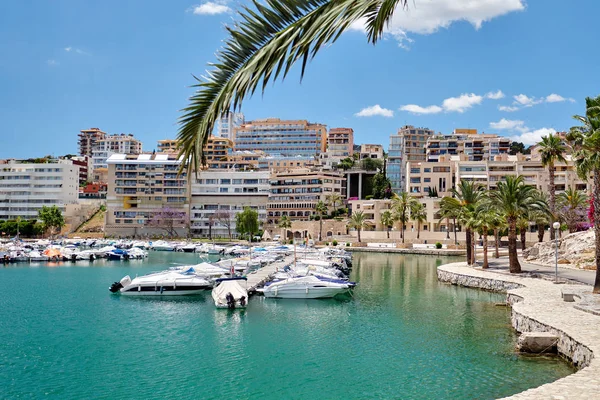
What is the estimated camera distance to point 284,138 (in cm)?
17450

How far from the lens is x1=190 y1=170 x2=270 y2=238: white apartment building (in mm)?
119125

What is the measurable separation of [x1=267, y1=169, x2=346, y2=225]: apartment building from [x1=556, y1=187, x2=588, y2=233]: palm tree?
57.7 m

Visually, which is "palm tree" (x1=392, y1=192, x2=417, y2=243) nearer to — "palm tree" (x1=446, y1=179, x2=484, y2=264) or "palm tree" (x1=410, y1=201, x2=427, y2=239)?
"palm tree" (x1=410, y1=201, x2=427, y2=239)

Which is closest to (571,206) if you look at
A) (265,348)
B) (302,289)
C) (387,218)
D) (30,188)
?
(387,218)

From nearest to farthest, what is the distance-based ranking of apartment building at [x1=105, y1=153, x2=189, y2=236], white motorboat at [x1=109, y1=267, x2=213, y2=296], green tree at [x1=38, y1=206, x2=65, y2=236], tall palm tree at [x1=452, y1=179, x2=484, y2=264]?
white motorboat at [x1=109, y1=267, x2=213, y2=296] < tall palm tree at [x1=452, y1=179, x2=484, y2=264] < green tree at [x1=38, y1=206, x2=65, y2=236] < apartment building at [x1=105, y1=153, x2=189, y2=236]

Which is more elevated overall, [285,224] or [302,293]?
[285,224]

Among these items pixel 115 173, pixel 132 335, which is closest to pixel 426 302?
pixel 132 335

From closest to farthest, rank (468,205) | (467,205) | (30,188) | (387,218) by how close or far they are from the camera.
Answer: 1. (468,205)
2. (467,205)
3. (387,218)
4. (30,188)

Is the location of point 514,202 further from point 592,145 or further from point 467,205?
point 592,145

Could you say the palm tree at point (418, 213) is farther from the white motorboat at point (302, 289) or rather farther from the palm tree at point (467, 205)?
the white motorboat at point (302, 289)

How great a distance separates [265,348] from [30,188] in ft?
414

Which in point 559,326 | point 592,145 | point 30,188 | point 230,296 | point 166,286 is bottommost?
point 166,286

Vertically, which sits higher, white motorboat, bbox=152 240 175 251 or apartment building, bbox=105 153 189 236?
apartment building, bbox=105 153 189 236

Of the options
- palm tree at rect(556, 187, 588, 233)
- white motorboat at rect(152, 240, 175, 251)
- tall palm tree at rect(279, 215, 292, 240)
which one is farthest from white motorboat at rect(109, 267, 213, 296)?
tall palm tree at rect(279, 215, 292, 240)
